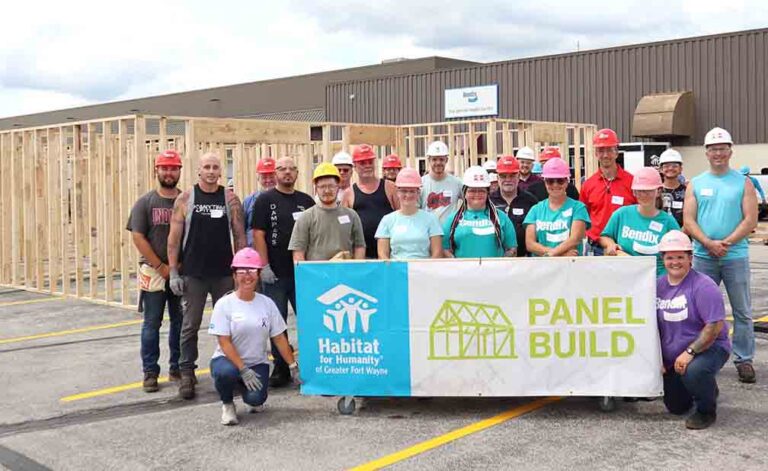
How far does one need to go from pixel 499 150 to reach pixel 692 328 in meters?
18.9

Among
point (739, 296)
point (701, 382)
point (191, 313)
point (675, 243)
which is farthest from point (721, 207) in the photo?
point (191, 313)

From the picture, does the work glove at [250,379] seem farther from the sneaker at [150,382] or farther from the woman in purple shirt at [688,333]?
the woman in purple shirt at [688,333]

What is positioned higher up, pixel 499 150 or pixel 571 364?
pixel 499 150

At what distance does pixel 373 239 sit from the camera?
24.2ft

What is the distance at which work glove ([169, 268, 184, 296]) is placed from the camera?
21.9 feet

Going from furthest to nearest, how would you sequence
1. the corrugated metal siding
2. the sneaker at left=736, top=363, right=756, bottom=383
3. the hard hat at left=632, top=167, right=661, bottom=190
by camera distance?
the corrugated metal siding → the sneaker at left=736, top=363, right=756, bottom=383 → the hard hat at left=632, top=167, right=661, bottom=190

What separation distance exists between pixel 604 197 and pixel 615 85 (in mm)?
22042

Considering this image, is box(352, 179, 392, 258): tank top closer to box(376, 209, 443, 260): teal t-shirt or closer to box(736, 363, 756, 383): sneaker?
box(376, 209, 443, 260): teal t-shirt

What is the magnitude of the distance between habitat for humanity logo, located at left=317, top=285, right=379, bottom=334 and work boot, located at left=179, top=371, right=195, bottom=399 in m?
1.35

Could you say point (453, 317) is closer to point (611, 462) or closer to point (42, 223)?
point (611, 462)

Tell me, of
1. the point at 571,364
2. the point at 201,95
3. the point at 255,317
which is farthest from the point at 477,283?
Result: the point at 201,95

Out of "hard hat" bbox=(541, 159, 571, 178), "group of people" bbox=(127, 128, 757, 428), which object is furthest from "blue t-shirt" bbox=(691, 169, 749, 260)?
"hard hat" bbox=(541, 159, 571, 178)

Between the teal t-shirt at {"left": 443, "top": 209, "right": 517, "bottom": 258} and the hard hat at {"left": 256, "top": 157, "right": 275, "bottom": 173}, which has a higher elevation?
the hard hat at {"left": 256, "top": 157, "right": 275, "bottom": 173}

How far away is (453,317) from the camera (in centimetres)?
604
